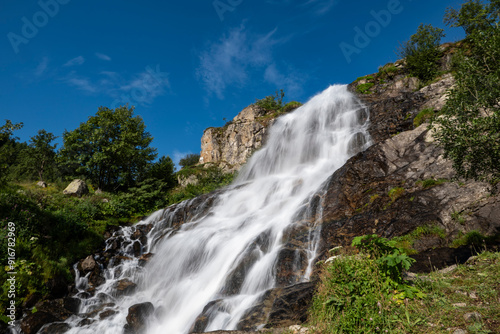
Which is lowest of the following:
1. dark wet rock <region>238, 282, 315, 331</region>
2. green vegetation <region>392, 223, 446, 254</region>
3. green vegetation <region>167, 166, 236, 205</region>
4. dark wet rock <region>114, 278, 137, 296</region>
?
green vegetation <region>392, 223, 446, 254</region>

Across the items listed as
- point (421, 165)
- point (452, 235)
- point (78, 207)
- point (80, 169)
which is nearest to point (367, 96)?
point (421, 165)

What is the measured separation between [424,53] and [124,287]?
35.5 meters

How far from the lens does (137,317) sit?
972cm

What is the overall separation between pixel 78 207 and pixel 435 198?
23.3 m

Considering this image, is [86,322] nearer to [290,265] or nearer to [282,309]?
[290,265]

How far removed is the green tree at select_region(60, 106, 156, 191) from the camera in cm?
2878

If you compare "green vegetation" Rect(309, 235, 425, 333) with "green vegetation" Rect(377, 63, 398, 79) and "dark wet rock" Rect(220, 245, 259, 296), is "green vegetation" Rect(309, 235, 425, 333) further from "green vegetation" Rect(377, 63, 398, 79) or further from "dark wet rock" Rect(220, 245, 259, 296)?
"green vegetation" Rect(377, 63, 398, 79)

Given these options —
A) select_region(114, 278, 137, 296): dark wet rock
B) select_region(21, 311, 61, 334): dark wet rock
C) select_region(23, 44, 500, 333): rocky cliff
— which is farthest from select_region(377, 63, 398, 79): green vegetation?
select_region(21, 311, 61, 334): dark wet rock

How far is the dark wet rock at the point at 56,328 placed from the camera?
31.8 feet

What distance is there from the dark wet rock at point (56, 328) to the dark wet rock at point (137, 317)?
8.30 feet

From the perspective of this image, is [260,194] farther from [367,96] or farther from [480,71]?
[367,96]

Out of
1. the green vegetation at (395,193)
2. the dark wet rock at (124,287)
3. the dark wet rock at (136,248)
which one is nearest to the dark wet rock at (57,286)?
the dark wet rock at (124,287)

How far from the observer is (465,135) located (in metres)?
7.36

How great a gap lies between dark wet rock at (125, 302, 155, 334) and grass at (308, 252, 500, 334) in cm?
722
